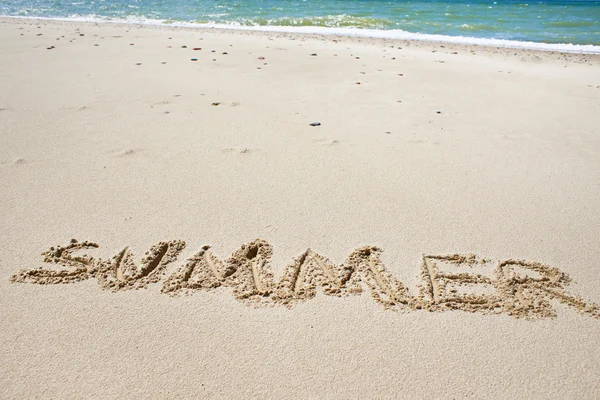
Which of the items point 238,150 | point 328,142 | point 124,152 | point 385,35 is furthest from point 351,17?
point 124,152

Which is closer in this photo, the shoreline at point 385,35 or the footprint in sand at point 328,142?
the footprint in sand at point 328,142

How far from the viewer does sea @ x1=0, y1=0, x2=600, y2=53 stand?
8.73m

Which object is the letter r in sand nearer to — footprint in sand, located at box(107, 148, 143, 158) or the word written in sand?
the word written in sand

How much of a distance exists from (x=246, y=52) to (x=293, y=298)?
4899 mm

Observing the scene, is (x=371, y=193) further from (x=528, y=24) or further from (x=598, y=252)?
(x=528, y=24)

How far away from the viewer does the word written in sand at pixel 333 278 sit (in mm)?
1844

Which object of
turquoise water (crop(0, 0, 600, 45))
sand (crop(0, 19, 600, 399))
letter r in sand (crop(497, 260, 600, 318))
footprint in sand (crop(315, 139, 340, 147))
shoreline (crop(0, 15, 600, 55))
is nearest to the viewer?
sand (crop(0, 19, 600, 399))

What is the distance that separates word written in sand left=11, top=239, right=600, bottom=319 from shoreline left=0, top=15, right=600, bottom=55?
647 centimetres

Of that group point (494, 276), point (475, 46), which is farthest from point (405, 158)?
point (475, 46)

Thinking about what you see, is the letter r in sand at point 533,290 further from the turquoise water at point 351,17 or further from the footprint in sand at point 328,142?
the turquoise water at point 351,17

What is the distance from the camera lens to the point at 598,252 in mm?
2148

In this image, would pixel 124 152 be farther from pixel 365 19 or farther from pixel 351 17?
pixel 351 17

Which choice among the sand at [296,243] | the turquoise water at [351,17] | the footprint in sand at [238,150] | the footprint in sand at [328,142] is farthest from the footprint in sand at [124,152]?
the turquoise water at [351,17]

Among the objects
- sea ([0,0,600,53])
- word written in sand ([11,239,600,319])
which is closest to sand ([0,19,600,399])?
word written in sand ([11,239,600,319])
